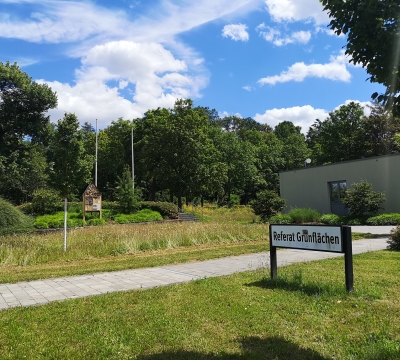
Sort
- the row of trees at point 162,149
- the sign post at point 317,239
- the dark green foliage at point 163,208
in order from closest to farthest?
the sign post at point 317,239
the row of trees at point 162,149
the dark green foliage at point 163,208

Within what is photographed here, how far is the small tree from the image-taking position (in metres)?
22.4

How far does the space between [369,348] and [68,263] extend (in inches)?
344

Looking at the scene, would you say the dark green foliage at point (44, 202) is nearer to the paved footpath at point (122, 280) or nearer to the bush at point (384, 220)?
the paved footpath at point (122, 280)

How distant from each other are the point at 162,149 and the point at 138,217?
1259 cm

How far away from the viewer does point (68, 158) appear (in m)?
12.5

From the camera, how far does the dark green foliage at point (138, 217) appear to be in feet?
88.8

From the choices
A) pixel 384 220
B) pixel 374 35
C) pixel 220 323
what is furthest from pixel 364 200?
pixel 374 35

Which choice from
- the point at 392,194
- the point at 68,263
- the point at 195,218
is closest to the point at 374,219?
the point at 392,194

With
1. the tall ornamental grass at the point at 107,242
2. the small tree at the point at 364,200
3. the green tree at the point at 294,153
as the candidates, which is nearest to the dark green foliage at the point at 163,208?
the small tree at the point at 364,200

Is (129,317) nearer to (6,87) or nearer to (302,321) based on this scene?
(302,321)

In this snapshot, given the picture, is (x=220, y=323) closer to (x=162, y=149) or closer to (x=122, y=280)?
(x=122, y=280)

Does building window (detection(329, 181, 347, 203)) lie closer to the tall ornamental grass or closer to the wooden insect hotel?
the tall ornamental grass

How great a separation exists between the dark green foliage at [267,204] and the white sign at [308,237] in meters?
18.3

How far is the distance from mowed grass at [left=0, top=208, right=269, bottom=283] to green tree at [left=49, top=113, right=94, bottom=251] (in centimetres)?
122
